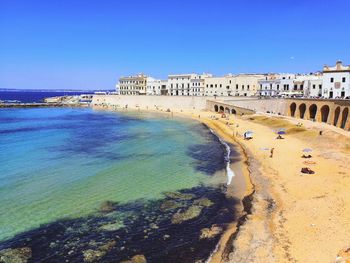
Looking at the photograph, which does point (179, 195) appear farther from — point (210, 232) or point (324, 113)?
point (324, 113)

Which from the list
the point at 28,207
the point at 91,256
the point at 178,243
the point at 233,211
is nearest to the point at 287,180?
the point at 233,211

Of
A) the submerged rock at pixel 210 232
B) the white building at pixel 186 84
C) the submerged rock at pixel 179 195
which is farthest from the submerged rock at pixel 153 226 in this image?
the white building at pixel 186 84

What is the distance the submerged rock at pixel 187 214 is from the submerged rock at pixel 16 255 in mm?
7853

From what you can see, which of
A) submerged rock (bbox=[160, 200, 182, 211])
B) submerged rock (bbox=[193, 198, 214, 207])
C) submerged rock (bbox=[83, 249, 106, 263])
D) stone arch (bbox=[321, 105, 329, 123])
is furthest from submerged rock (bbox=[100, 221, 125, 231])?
stone arch (bbox=[321, 105, 329, 123])

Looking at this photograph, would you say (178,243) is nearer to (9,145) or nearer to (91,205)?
(91,205)

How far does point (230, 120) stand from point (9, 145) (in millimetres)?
41869

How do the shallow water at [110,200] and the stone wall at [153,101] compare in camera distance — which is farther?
the stone wall at [153,101]

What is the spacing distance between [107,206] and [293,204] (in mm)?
12036

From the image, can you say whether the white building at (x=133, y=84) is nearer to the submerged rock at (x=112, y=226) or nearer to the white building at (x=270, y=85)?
the white building at (x=270, y=85)

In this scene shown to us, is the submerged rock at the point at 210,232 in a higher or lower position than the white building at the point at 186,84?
lower

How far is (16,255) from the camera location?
16.4 metres

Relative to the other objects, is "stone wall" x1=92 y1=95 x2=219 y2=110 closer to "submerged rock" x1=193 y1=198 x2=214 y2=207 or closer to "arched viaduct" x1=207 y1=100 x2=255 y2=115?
"arched viaduct" x1=207 y1=100 x2=255 y2=115

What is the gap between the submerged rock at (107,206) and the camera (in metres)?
21.9

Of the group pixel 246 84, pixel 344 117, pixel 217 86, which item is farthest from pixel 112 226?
pixel 217 86
